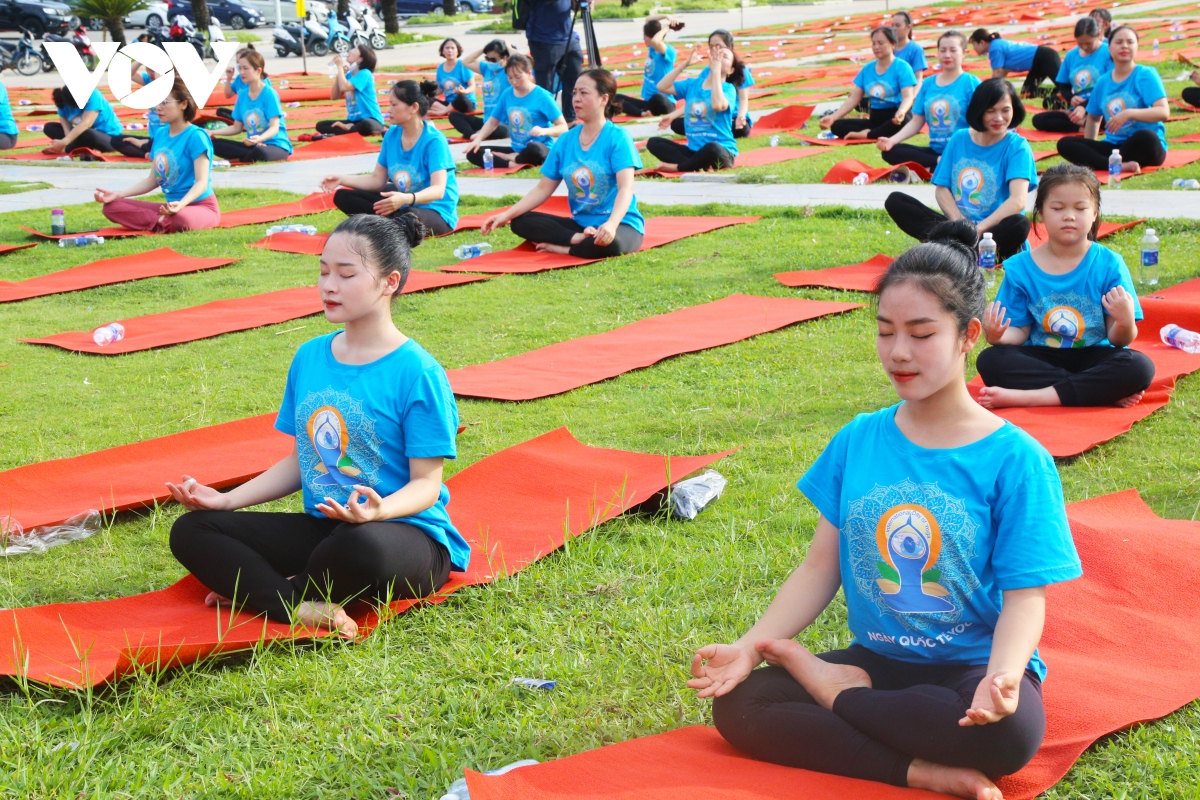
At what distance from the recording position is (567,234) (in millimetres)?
8328

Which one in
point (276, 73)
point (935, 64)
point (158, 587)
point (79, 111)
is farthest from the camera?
point (276, 73)

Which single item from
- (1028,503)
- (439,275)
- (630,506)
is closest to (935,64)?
(439,275)

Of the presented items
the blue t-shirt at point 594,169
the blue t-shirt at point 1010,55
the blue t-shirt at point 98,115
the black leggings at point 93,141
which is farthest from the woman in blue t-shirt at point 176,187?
the blue t-shirt at point 1010,55

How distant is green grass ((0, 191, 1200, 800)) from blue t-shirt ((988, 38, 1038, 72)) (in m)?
8.12

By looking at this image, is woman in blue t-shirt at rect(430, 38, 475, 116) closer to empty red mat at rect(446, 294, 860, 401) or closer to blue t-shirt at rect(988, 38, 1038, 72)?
blue t-shirt at rect(988, 38, 1038, 72)

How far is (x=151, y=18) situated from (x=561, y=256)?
99.2 ft

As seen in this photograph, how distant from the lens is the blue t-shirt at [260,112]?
45.8 feet

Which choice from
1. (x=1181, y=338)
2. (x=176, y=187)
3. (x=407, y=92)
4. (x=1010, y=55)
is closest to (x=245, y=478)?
(x=1181, y=338)

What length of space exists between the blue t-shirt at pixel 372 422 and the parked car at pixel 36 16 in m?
33.9

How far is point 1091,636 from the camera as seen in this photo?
2.98 m

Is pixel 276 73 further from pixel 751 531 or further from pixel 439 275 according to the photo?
pixel 751 531

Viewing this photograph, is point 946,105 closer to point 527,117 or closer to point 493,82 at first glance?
point 527,117

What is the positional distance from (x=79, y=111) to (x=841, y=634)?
14.5 metres

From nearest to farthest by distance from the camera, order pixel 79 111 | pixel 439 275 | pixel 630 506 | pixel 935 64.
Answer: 1. pixel 630 506
2. pixel 439 275
3. pixel 79 111
4. pixel 935 64
